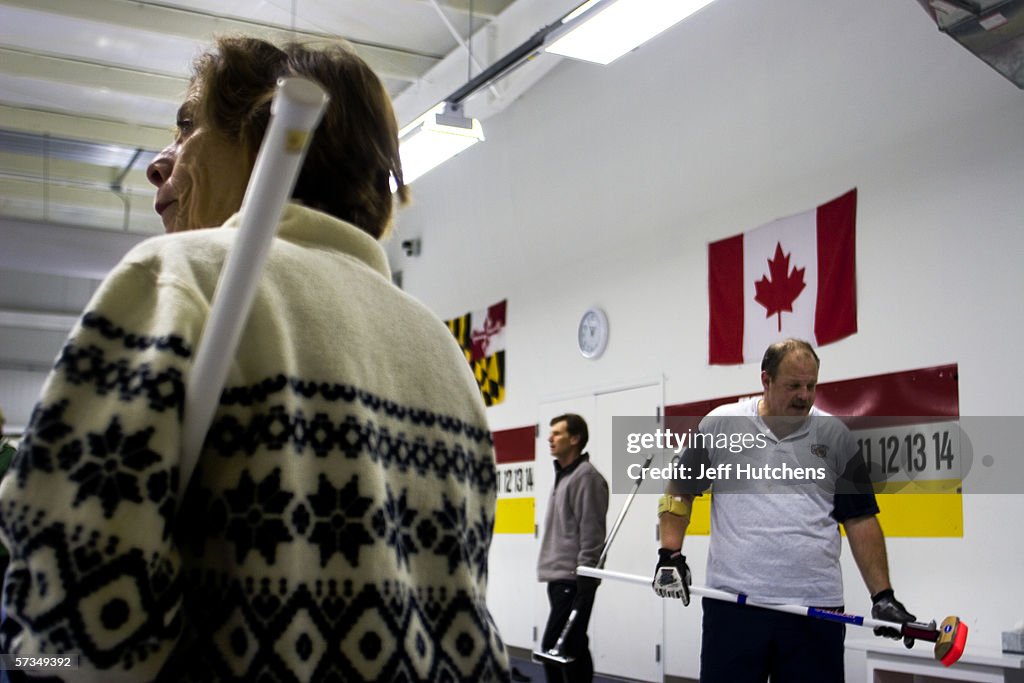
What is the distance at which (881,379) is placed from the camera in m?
5.90

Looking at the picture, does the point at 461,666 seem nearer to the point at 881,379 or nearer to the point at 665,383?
the point at 881,379

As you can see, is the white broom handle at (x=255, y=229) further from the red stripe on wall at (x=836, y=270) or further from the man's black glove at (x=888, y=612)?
the red stripe on wall at (x=836, y=270)

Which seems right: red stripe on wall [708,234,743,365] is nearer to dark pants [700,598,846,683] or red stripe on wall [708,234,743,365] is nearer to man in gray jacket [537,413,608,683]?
man in gray jacket [537,413,608,683]

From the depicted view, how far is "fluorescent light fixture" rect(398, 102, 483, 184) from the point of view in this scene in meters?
7.25

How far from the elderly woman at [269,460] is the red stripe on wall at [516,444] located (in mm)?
8338

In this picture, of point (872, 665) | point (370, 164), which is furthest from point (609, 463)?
point (370, 164)

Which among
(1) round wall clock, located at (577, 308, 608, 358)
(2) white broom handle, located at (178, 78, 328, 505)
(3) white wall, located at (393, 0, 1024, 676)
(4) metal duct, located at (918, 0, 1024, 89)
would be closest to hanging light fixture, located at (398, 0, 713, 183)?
(4) metal duct, located at (918, 0, 1024, 89)

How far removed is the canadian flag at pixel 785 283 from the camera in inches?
246

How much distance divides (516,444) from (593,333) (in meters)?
1.66

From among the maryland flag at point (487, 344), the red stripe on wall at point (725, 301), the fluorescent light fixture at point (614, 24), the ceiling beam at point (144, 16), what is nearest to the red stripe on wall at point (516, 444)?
the maryland flag at point (487, 344)

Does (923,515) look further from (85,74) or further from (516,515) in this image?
(85,74)

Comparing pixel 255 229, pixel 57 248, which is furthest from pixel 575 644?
pixel 57 248

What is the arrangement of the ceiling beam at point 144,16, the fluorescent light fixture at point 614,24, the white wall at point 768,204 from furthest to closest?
the ceiling beam at point 144,16 < the fluorescent light fixture at point 614,24 < the white wall at point 768,204

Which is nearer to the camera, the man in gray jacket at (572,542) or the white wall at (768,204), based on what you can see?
the white wall at (768,204)
